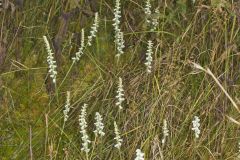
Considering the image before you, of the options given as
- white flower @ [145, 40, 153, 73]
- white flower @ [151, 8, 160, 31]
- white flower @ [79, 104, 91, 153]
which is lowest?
white flower @ [79, 104, 91, 153]

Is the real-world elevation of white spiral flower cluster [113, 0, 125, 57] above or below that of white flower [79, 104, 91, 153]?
above

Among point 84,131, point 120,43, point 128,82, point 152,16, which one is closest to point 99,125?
point 84,131

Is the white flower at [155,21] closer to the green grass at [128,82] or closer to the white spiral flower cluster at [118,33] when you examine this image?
the green grass at [128,82]

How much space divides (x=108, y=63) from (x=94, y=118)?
355 millimetres

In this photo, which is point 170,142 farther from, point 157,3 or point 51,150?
point 157,3

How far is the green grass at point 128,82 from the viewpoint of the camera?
2543 millimetres

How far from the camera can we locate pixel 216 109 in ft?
8.63

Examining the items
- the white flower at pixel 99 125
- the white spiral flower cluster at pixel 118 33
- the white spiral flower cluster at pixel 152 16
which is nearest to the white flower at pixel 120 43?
the white spiral flower cluster at pixel 118 33

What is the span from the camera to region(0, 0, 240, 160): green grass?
254 centimetres

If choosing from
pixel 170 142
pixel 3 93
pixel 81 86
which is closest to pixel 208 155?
pixel 170 142

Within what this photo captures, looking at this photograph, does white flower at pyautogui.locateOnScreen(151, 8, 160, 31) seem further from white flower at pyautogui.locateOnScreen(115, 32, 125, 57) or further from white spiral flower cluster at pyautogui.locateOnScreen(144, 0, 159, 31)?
white flower at pyautogui.locateOnScreen(115, 32, 125, 57)

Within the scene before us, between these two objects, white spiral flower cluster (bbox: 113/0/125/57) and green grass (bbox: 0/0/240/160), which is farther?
white spiral flower cluster (bbox: 113/0/125/57)

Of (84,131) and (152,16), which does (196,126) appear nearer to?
(84,131)

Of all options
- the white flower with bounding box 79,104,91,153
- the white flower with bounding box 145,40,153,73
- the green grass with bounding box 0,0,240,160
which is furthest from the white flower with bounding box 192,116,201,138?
the white flower with bounding box 79,104,91,153
